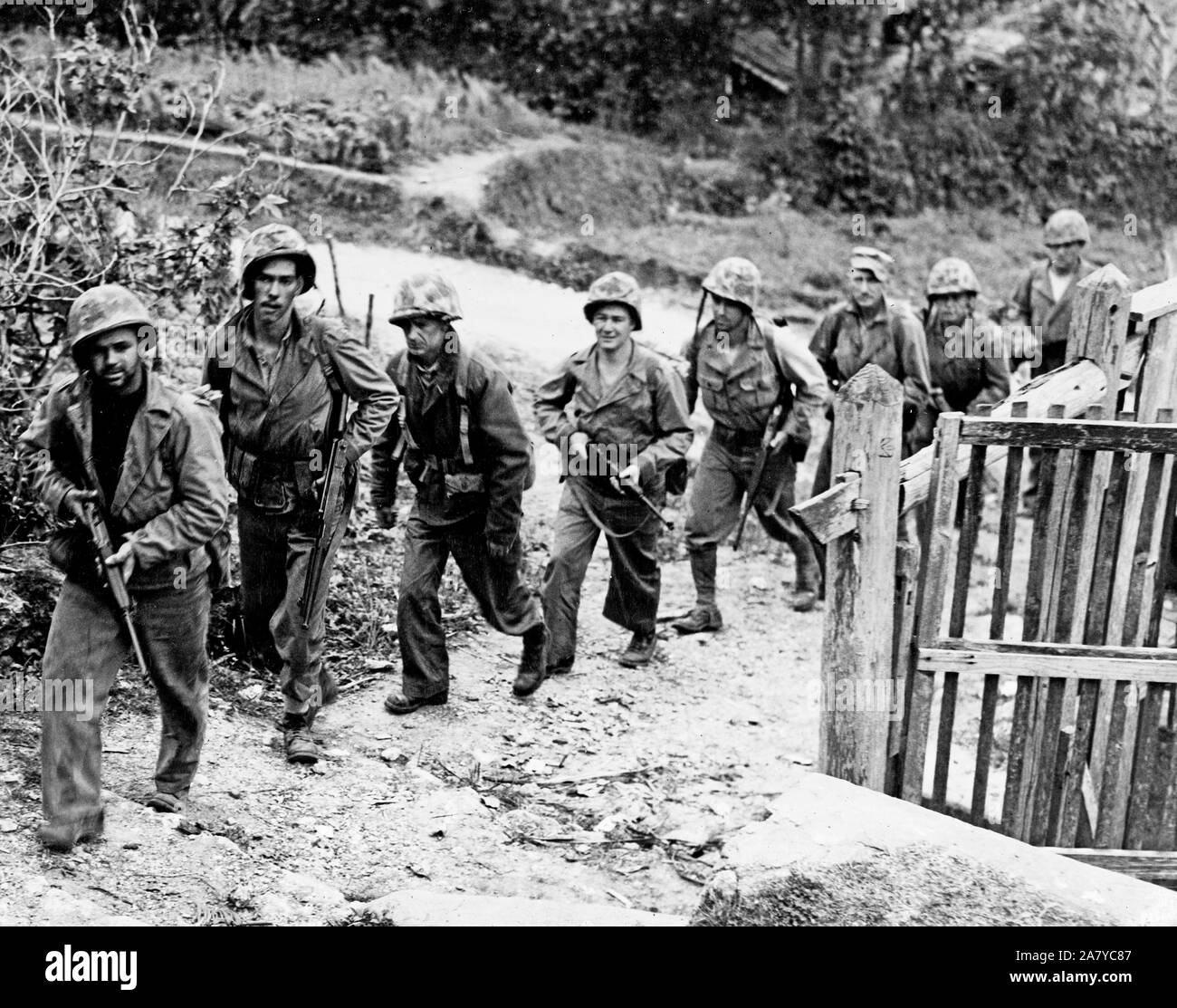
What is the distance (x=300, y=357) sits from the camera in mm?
6129

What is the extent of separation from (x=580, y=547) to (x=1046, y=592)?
2733mm

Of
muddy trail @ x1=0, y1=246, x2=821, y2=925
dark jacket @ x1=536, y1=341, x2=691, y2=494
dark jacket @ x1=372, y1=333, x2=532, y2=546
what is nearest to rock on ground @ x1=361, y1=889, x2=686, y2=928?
muddy trail @ x1=0, y1=246, x2=821, y2=925

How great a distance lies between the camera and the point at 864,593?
504cm

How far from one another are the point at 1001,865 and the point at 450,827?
2.38m

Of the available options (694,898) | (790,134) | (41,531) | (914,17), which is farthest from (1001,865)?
(914,17)

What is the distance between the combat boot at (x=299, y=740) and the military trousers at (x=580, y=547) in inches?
59.1

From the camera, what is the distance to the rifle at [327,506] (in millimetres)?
6211

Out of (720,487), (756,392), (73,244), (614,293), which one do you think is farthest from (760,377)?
(73,244)

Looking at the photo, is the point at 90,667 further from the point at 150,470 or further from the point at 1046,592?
the point at 1046,592

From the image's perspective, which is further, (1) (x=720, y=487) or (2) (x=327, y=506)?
(1) (x=720, y=487)

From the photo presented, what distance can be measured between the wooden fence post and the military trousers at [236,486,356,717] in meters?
2.24

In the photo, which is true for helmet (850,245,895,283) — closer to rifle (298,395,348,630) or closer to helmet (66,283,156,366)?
rifle (298,395,348,630)

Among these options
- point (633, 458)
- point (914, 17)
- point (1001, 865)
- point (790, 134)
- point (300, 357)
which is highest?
point (914, 17)

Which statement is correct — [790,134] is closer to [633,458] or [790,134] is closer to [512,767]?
[633,458]
